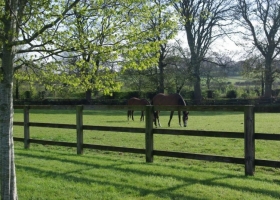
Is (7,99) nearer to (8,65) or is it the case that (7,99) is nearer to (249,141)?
(8,65)

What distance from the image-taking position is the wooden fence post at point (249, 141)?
680cm

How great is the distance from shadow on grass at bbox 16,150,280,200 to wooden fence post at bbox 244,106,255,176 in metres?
0.25

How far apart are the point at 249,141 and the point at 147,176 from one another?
2095mm

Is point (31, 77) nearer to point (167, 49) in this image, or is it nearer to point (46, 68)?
point (46, 68)

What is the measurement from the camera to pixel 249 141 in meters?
6.84

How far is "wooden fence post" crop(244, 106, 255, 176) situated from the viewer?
22.3ft

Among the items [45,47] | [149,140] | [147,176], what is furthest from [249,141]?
[45,47]

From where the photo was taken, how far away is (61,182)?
6.30 meters

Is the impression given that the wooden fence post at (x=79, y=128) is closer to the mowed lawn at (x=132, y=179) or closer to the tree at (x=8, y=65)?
the mowed lawn at (x=132, y=179)

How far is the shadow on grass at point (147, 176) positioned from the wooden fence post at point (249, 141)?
250 millimetres

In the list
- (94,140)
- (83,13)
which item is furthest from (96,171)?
(94,140)

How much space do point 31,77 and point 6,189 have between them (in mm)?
2003

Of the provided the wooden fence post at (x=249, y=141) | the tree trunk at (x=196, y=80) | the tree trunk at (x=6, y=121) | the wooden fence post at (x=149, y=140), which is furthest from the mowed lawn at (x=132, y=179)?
the tree trunk at (x=196, y=80)

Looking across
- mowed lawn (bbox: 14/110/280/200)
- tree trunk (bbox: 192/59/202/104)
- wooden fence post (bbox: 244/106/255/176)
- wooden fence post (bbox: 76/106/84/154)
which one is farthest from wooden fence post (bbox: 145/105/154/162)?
tree trunk (bbox: 192/59/202/104)
